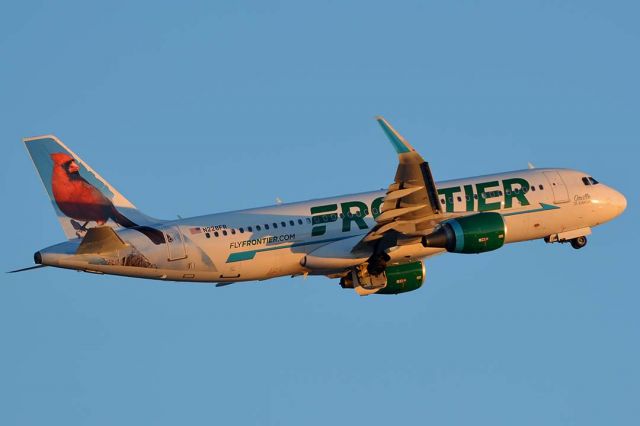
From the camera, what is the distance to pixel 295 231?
186 ft

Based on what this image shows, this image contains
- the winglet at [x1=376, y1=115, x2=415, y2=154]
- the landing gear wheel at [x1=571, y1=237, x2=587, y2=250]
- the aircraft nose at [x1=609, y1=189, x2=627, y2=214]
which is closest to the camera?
the winglet at [x1=376, y1=115, x2=415, y2=154]

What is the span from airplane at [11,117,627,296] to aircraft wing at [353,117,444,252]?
4cm

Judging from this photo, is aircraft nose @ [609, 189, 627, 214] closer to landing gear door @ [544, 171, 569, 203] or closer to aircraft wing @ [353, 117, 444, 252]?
landing gear door @ [544, 171, 569, 203]

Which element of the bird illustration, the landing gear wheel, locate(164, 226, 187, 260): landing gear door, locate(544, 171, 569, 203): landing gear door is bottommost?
the landing gear wheel

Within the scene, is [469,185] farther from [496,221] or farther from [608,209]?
[608,209]

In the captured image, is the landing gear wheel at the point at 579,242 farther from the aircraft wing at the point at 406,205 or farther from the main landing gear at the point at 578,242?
the aircraft wing at the point at 406,205

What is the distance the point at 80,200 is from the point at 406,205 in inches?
544

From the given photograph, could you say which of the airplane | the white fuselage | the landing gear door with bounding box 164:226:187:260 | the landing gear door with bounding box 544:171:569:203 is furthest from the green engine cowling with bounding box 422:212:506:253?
the landing gear door with bounding box 164:226:187:260

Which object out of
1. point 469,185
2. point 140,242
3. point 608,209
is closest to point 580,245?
point 608,209

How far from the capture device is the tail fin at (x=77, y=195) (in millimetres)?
55156

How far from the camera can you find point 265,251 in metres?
56.2

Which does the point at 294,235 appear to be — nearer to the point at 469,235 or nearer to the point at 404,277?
the point at 404,277

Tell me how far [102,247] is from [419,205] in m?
13.1

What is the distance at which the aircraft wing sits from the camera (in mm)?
51219
